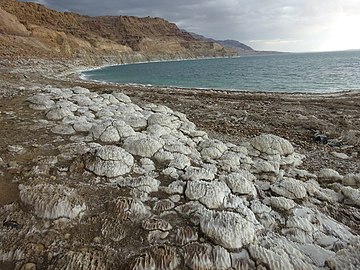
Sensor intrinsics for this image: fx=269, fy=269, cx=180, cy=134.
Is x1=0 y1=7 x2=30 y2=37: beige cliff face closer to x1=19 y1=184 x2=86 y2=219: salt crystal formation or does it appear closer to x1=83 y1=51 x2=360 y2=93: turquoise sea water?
x1=83 y1=51 x2=360 y2=93: turquoise sea water

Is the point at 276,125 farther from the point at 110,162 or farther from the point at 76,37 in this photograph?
the point at 76,37

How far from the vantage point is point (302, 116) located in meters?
14.0

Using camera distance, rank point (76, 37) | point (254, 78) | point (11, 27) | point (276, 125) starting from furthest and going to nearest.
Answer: point (76, 37) < point (11, 27) < point (254, 78) < point (276, 125)

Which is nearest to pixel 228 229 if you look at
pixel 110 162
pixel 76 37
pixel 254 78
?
pixel 110 162

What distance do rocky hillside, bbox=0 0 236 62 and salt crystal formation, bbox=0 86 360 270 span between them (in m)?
46.2

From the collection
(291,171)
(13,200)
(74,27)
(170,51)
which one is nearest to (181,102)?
(291,171)

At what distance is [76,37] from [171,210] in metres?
117

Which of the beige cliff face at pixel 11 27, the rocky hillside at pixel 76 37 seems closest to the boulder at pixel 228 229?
the rocky hillside at pixel 76 37

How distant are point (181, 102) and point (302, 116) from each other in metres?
7.03

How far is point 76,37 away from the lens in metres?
107

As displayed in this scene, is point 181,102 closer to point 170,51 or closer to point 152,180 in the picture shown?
point 152,180

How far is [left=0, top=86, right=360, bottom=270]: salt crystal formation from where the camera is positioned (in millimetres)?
3910

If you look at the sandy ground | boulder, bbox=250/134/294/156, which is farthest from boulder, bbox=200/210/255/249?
boulder, bbox=250/134/294/156

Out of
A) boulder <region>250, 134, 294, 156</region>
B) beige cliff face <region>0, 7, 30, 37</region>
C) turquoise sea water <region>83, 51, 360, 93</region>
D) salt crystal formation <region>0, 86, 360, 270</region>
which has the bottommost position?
turquoise sea water <region>83, 51, 360, 93</region>
